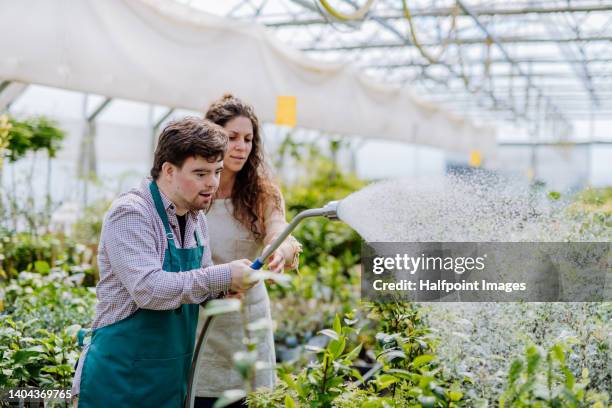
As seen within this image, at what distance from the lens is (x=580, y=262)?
5.62 feet

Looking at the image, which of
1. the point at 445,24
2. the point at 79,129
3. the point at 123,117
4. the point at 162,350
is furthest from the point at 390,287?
the point at 445,24

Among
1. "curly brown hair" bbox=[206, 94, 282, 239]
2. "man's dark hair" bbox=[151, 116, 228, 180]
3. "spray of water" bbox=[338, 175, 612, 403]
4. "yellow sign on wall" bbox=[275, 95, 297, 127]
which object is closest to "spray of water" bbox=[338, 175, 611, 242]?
"spray of water" bbox=[338, 175, 612, 403]

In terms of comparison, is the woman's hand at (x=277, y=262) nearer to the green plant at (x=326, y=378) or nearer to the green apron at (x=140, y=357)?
the green apron at (x=140, y=357)

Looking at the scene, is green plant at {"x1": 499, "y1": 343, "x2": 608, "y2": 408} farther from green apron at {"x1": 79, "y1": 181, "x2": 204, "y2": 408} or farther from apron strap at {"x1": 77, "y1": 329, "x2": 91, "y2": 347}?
apron strap at {"x1": 77, "y1": 329, "x2": 91, "y2": 347}

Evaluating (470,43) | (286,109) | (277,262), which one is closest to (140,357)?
(277,262)

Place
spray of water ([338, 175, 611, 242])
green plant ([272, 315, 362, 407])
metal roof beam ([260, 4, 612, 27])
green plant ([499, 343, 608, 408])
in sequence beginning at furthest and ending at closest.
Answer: metal roof beam ([260, 4, 612, 27]) → spray of water ([338, 175, 611, 242]) → green plant ([272, 315, 362, 407]) → green plant ([499, 343, 608, 408])

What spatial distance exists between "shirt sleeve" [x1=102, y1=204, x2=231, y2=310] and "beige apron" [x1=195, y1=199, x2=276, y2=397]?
531mm

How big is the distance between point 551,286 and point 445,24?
8.54 metres

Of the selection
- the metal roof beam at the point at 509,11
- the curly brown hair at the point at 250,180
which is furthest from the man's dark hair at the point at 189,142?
the metal roof beam at the point at 509,11

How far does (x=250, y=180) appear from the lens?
83.1 inches

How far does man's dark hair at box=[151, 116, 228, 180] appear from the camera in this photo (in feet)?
4.98

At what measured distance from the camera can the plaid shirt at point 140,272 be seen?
4.74 feet

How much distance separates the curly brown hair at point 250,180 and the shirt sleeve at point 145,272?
1.88 feet

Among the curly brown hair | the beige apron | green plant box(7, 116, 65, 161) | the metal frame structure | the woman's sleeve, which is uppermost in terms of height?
the metal frame structure
